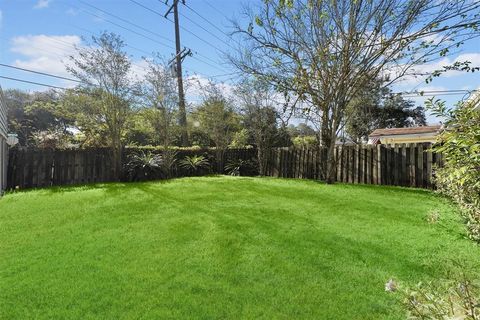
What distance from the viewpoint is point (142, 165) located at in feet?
34.4

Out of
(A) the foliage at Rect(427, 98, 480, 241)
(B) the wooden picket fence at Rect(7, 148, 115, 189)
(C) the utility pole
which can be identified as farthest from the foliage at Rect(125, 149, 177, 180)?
(A) the foliage at Rect(427, 98, 480, 241)

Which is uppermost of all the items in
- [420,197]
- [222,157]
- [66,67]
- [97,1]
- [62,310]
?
[97,1]

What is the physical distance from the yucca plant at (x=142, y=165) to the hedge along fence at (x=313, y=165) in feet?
1.01

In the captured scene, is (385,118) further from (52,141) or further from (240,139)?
(52,141)

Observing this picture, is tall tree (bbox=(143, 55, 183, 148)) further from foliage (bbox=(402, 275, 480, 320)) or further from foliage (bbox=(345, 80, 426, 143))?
foliage (bbox=(345, 80, 426, 143))

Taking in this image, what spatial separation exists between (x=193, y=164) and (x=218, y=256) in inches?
347

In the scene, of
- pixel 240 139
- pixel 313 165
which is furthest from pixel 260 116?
pixel 313 165

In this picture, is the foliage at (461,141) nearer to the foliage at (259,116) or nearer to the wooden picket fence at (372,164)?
the wooden picket fence at (372,164)

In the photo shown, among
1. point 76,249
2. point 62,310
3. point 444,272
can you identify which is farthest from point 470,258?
point 76,249

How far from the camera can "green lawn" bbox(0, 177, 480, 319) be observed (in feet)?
8.48

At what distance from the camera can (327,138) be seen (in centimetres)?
1020

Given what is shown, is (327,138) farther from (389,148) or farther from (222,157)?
(222,157)

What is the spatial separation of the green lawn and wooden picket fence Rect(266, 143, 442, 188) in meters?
2.41

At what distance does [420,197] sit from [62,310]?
6885 mm
